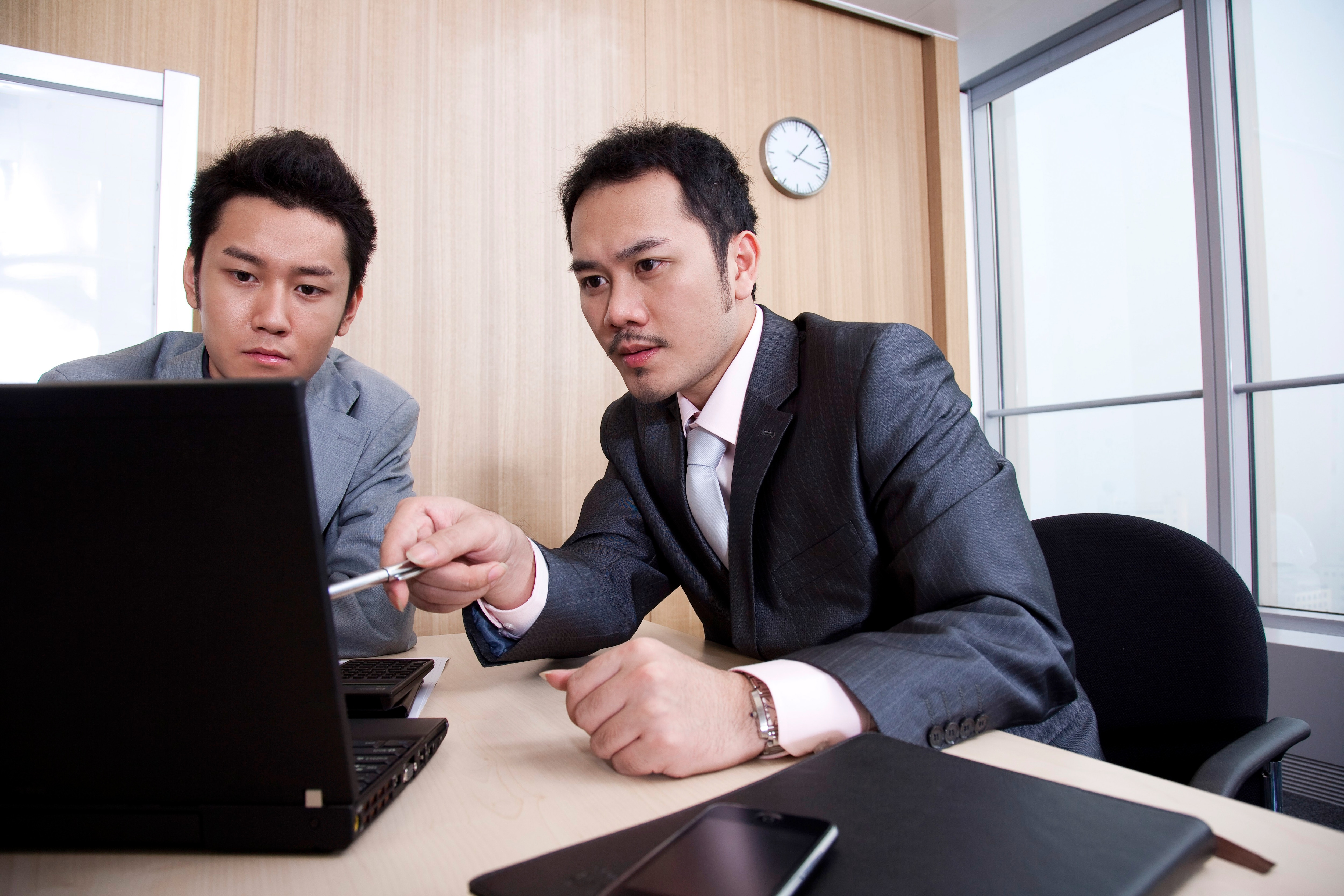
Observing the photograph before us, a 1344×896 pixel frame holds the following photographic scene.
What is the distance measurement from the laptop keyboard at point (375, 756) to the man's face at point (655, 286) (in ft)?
2.40

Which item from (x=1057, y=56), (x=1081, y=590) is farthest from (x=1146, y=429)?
(x=1081, y=590)

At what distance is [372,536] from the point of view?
1230mm

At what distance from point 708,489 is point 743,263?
1.44 ft

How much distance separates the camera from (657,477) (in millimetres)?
1280

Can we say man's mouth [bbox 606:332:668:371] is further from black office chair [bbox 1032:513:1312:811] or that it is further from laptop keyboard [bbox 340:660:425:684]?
black office chair [bbox 1032:513:1312:811]

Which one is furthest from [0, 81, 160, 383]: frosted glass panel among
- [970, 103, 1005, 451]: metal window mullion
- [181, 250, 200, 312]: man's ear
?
[970, 103, 1005, 451]: metal window mullion

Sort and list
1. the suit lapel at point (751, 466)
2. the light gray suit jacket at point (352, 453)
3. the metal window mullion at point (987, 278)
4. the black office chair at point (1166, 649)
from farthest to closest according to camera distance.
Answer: the metal window mullion at point (987, 278)
the light gray suit jacket at point (352, 453)
the suit lapel at point (751, 466)
the black office chair at point (1166, 649)

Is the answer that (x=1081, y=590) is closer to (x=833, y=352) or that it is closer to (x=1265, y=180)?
(x=833, y=352)

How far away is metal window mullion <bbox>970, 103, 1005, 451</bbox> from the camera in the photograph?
3604 mm

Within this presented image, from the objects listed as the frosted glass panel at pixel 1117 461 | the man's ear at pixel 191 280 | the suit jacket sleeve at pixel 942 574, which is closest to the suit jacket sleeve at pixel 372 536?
the man's ear at pixel 191 280

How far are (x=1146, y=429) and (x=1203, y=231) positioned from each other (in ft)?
2.50

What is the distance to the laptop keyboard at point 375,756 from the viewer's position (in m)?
0.55

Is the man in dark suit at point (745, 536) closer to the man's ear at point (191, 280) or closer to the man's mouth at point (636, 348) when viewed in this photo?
the man's mouth at point (636, 348)

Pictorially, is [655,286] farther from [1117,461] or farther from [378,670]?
[1117,461]
